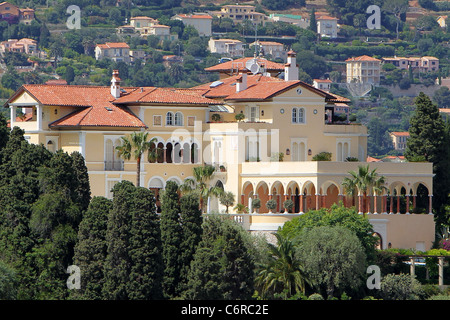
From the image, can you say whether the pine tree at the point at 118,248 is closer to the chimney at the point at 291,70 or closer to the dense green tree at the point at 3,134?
the dense green tree at the point at 3,134

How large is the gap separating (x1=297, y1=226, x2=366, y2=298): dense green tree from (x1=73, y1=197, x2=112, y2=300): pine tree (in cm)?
1054

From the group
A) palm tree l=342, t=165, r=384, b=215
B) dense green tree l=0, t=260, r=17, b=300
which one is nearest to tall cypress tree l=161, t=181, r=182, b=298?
dense green tree l=0, t=260, r=17, b=300

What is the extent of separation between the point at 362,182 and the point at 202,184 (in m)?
9.31

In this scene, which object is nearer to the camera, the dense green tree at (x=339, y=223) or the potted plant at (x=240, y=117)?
the dense green tree at (x=339, y=223)

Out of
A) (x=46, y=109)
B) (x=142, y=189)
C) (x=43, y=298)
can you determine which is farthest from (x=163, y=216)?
(x=46, y=109)

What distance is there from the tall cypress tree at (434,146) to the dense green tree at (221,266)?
19.5 metres

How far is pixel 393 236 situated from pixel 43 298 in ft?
74.9

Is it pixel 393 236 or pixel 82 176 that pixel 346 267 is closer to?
pixel 393 236

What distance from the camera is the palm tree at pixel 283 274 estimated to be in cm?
7800

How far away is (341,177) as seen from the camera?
8781cm

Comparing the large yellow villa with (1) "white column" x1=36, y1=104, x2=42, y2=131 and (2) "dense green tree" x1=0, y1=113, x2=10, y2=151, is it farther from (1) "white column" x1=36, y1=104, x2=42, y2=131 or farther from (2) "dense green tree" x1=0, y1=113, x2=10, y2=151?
(2) "dense green tree" x1=0, y1=113, x2=10, y2=151

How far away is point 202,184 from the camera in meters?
89.5

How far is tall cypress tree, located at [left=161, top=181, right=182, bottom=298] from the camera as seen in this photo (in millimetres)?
76188

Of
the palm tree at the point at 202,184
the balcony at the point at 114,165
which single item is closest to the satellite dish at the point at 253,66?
the palm tree at the point at 202,184
